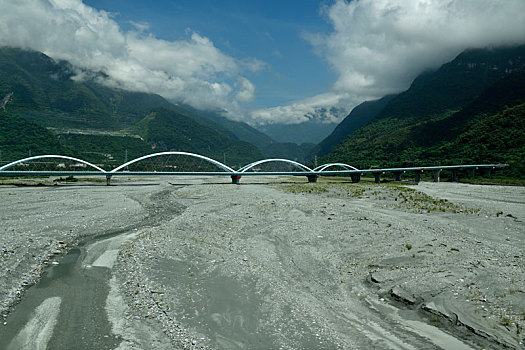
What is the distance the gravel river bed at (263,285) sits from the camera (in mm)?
8820

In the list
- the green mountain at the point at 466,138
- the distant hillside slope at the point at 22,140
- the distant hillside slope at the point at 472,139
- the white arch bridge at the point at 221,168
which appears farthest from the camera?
the distant hillside slope at the point at 22,140

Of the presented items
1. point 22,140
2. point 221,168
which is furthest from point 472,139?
point 22,140

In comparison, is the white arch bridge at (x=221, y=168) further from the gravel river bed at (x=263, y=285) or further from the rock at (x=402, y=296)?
the rock at (x=402, y=296)

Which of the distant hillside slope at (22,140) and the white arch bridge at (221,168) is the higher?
the distant hillside slope at (22,140)

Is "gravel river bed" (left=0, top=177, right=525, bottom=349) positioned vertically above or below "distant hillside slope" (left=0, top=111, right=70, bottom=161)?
below

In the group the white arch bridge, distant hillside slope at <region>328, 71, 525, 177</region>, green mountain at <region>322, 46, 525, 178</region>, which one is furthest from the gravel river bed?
green mountain at <region>322, 46, 525, 178</region>

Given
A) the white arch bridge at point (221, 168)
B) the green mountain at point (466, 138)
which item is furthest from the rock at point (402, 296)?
the green mountain at point (466, 138)

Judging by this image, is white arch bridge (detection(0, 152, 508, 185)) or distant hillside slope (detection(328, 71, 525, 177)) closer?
white arch bridge (detection(0, 152, 508, 185))

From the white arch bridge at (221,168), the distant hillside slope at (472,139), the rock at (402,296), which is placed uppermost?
the distant hillside slope at (472,139)

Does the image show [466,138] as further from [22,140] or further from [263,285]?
[22,140]

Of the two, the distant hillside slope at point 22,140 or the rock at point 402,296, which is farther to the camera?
the distant hillside slope at point 22,140

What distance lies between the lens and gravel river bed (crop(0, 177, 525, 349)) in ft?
28.9

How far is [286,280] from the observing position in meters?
13.1

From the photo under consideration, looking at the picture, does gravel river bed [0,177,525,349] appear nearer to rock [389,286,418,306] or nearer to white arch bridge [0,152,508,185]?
rock [389,286,418,306]
